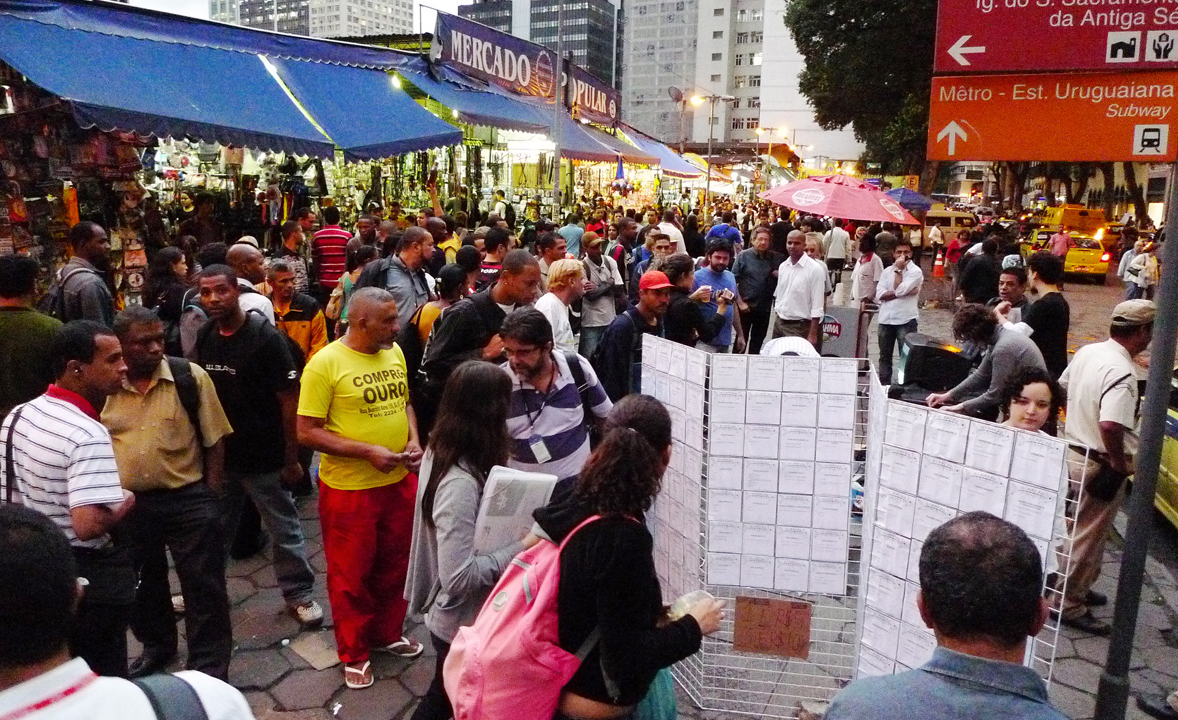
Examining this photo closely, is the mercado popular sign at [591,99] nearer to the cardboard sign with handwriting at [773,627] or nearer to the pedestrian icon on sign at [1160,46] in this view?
the pedestrian icon on sign at [1160,46]

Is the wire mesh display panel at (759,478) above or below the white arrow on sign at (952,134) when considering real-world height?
below

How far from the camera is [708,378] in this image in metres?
3.35

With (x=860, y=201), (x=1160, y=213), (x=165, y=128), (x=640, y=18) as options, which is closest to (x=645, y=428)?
(x=165, y=128)

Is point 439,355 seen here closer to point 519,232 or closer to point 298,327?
point 298,327

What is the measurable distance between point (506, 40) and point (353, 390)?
10941mm

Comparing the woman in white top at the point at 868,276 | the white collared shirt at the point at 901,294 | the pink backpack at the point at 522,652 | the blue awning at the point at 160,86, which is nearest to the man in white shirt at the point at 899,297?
the white collared shirt at the point at 901,294

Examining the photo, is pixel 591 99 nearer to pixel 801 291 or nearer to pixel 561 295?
pixel 801 291

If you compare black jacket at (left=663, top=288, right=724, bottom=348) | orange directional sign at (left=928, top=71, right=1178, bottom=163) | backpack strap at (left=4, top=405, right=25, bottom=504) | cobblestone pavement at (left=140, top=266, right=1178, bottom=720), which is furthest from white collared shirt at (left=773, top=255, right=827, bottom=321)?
backpack strap at (left=4, top=405, right=25, bottom=504)

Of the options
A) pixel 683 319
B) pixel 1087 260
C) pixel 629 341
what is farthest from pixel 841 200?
pixel 1087 260

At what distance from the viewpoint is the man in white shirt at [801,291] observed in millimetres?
8477

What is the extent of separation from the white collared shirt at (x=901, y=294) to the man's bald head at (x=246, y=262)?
6574 millimetres

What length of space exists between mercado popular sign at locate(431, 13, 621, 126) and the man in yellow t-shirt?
8752mm

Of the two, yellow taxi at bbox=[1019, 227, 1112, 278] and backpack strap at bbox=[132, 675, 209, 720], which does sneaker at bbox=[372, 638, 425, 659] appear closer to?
backpack strap at bbox=[132, 675, 209, 720]

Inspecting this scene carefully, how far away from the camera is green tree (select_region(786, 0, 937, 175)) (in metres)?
25.6
